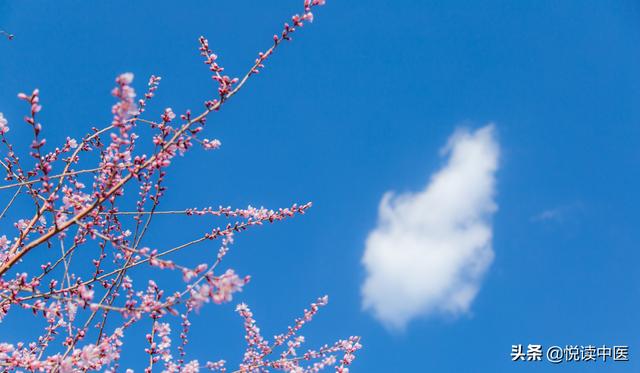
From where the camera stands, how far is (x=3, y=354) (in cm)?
390

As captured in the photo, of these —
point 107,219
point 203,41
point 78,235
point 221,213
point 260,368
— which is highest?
point 203,41

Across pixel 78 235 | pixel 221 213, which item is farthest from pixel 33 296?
pixel 221 213

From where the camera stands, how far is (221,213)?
15.0 feet

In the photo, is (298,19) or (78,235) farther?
(78,235)

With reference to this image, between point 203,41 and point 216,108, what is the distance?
799 mm

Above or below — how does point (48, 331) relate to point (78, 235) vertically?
below

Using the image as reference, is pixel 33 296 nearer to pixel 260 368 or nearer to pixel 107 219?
pixel 107 219

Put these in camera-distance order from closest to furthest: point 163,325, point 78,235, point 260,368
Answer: point 78,235 < point 163,325 < point 260,368

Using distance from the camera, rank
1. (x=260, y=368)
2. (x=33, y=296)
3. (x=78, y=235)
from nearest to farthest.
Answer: (x=33, y=296), (x=78, y=235), (x=260, y=368)

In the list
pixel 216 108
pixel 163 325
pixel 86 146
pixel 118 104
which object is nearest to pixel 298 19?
pixel 216 108

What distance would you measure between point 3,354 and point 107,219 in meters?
1.53

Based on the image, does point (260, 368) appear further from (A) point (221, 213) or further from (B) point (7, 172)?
(B) point (7, 172)

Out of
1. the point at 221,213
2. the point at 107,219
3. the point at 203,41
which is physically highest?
the point at 203,41

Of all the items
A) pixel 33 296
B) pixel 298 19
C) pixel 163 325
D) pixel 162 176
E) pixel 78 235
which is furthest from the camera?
pixel 163 325
